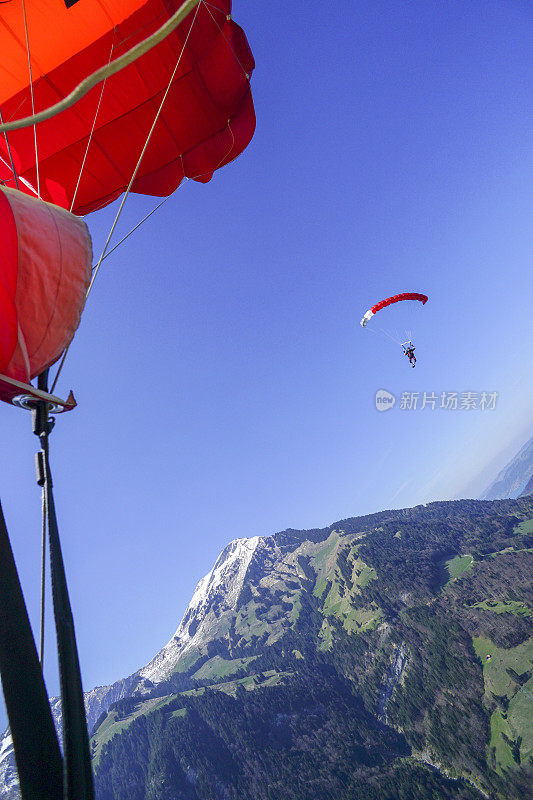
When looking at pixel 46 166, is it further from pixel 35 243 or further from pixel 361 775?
pixel 361 775

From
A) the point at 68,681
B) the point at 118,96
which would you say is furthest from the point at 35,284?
the point at 118,96

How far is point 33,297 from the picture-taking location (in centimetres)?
627

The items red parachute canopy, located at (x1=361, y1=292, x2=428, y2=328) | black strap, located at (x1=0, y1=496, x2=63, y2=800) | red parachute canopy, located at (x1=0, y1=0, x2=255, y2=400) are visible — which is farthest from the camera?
red parachute canopy, located at (x1=361, y1=292, x2=428, y2=328)

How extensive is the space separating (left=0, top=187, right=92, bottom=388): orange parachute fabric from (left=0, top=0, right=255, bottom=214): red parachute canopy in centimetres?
629

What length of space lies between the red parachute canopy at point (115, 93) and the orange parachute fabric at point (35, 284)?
6292 millimetres

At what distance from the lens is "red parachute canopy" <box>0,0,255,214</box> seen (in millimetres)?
11969

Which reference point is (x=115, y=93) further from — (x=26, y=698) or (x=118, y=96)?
(x=26, y=698)

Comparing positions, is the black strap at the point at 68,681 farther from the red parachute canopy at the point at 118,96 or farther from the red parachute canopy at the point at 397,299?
the red parachute canopy at the point at 397,299

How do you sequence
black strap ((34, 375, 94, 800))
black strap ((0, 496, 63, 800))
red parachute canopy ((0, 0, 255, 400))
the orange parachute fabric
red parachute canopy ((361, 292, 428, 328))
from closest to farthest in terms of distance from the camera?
black strap ((0, 496, 63, 800)) → black strap ((34, 375, 94, 800)) → the orange parachute fabric → red parachute canopy ((0, 0, 255, 400)) → red parachute canopy ((361, 292, 428, 328))

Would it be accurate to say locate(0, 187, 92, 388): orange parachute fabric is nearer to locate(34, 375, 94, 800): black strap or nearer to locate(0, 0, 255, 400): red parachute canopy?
locate(34, 375, 94, 800): black strap

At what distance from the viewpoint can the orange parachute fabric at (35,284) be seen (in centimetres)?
593

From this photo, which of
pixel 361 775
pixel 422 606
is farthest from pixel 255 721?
pixel 422 606

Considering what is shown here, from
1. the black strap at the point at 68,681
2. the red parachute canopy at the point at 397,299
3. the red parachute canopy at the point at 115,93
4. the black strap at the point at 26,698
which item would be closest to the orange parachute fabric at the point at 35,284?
the black strap at the point at 68,681

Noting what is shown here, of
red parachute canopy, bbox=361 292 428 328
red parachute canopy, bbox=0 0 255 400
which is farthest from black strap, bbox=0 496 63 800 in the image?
red parachute canopy, bbox=361 292 428 328
